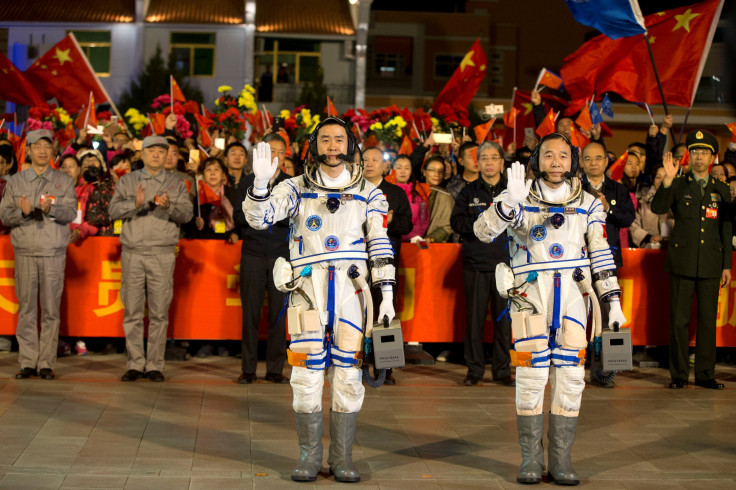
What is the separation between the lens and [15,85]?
1919 centimetres

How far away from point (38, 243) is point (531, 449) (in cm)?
541

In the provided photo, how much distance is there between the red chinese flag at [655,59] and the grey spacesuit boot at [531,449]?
857 cm

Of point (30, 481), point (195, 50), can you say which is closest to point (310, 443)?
point (30, 481)

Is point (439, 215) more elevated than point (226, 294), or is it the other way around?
point (439, 215)

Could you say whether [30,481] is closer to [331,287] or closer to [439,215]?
[331,287]

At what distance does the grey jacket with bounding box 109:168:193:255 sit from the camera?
9922 mm

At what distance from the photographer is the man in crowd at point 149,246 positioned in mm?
9938

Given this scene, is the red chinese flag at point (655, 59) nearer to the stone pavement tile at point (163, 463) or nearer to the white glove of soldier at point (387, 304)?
the white glove of soldier at point (387, 304)

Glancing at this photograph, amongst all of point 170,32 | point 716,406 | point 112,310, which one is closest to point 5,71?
point 112,310

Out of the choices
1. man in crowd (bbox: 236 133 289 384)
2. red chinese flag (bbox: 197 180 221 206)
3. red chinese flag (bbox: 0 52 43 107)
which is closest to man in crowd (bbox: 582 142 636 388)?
man in crowd (bbox: 236 133 289 384)

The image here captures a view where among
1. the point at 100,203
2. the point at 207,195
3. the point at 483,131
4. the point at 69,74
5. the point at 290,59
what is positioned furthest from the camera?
the point at 290,59

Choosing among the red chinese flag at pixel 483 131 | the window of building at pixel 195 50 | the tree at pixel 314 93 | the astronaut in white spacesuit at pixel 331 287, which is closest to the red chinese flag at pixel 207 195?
the astronaut in white spacesuit at pixel 331 287

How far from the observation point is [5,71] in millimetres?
19250

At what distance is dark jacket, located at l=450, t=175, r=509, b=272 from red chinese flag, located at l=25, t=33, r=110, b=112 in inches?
381
